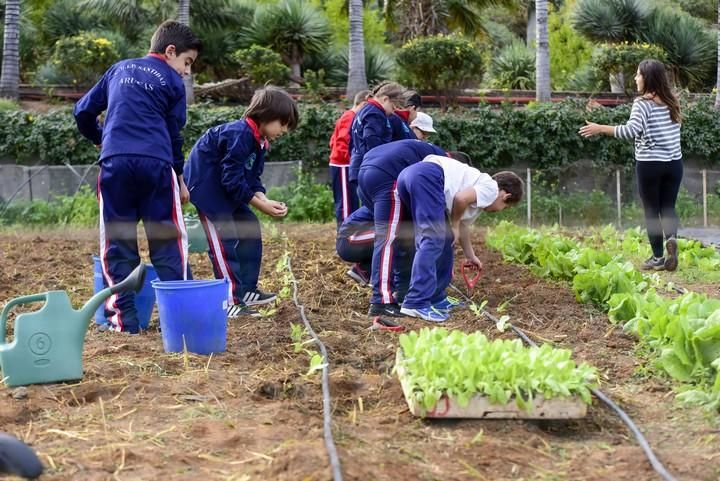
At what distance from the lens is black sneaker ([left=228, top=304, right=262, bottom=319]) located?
6.02 m

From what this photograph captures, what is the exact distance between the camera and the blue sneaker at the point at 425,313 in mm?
5602

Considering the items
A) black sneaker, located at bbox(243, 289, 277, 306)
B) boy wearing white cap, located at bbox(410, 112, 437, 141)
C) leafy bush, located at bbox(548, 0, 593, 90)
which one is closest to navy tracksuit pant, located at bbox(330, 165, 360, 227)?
boy wearing white cap, located at bbox(410, 112, 437, 141)

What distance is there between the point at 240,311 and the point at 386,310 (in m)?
0.97

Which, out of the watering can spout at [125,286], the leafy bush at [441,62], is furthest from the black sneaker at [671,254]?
the leafy bush at [441,62]

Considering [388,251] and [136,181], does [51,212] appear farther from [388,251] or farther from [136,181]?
[388,251]

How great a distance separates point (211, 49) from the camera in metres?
20.7

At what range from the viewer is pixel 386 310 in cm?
580

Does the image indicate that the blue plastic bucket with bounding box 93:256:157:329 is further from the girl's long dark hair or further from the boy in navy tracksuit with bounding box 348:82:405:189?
the girl's long dark hair

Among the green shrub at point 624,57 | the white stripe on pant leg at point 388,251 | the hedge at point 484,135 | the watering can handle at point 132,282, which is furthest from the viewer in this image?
the green shrub at point 624,57

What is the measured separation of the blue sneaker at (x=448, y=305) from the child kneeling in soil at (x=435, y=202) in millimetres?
96

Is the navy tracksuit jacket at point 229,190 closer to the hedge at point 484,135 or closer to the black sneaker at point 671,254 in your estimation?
the black sneaker at point 671,254

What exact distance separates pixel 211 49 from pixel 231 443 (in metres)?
18.3

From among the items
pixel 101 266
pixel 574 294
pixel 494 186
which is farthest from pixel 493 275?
pixel 101 266

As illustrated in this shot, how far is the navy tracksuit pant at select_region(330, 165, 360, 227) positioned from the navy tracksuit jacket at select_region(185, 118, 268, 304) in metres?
2.14
